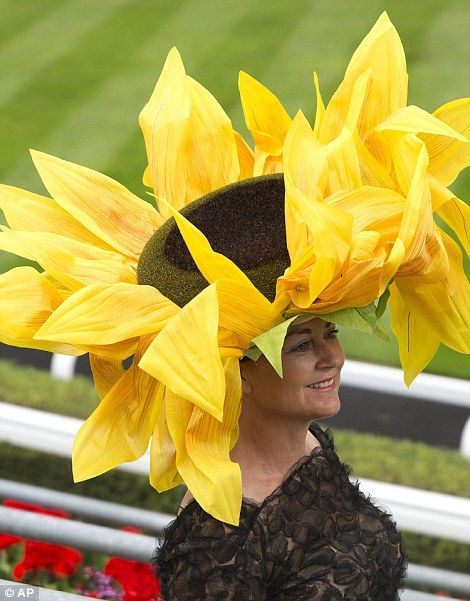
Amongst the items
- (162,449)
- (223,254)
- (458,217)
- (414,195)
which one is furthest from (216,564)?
(458,217)

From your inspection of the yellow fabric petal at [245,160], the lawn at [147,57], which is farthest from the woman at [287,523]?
the lawn at [147,57]

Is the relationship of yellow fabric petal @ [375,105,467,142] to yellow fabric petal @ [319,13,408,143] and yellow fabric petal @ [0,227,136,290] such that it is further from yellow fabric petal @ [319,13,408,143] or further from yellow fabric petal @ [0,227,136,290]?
yellow fabric petal @ [0,227,136,290]

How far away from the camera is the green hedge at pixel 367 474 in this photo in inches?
226

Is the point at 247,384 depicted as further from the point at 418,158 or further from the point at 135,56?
the point at 135,56

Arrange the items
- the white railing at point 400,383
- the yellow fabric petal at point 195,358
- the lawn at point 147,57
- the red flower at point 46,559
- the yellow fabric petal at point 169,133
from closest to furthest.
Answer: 1. the yellow fabric petal at point 195,358
2. the yellow fabric petal at point 169,133
3. the red flower at point 46,559
4. the white railing at point 400,383
5. the lawn at point 147,57

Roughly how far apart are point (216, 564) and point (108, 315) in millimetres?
647

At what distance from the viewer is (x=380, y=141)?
129 inches

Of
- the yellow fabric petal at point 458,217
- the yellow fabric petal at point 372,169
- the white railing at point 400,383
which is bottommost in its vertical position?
the white railing at point 400,383

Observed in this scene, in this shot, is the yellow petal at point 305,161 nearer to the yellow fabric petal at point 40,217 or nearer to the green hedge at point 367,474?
the yellow fabric petal at point 40,217

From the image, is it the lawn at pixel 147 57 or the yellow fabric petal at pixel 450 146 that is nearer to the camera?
the yellow fabric petal at pixel 450 146

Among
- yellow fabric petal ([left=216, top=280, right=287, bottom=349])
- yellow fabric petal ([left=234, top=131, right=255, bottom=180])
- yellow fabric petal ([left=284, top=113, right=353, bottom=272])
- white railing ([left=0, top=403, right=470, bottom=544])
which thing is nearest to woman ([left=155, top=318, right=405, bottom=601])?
yellow fabric petal ([left=216, top=280, right=287, bottom=349])

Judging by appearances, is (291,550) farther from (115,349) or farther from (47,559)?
(47,559)

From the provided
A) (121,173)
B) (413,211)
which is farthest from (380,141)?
(121,173)

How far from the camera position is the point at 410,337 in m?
3.58
